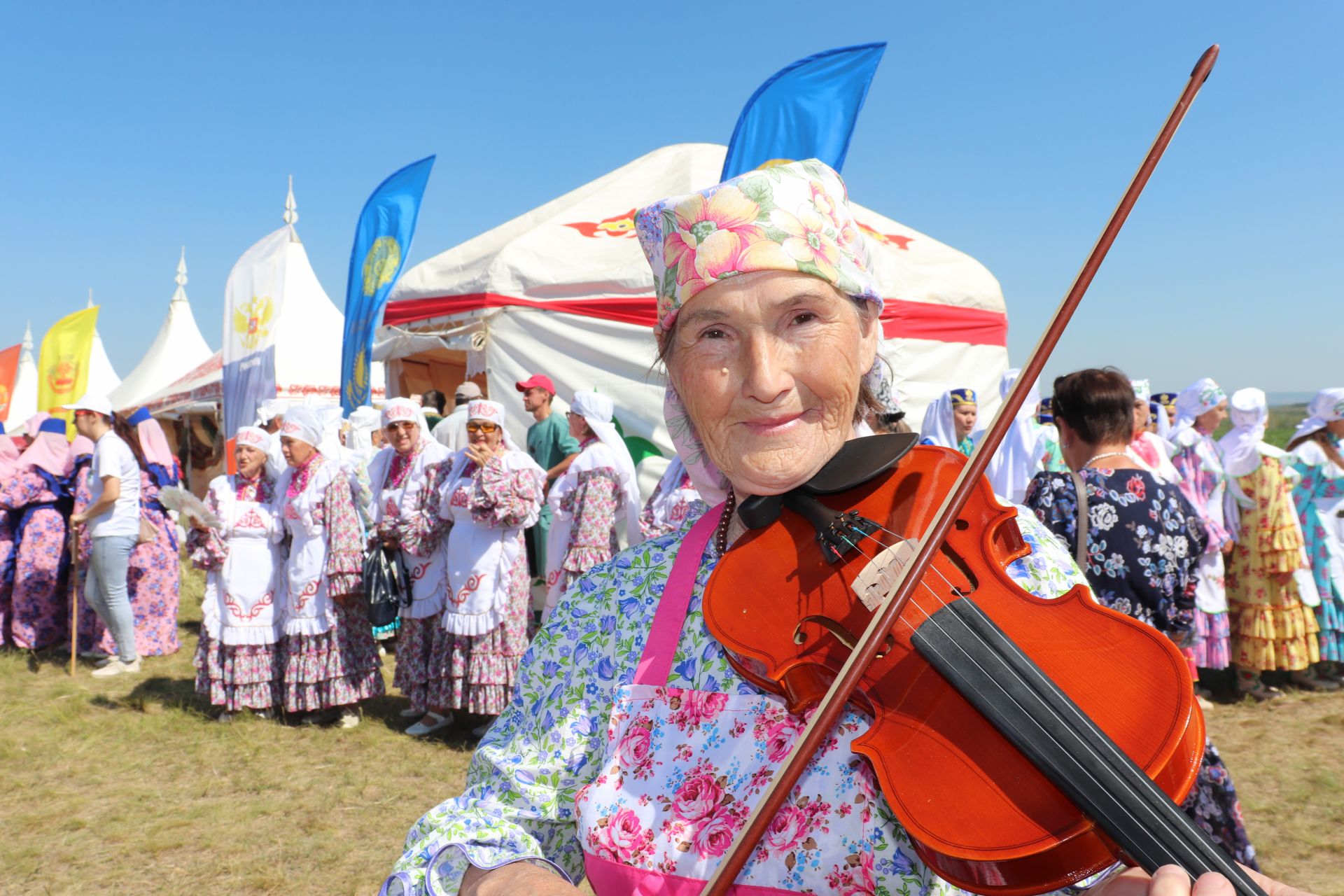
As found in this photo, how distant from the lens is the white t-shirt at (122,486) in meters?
6.70

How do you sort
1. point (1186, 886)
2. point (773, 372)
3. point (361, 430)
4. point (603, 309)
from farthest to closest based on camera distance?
point (361, 430), point (603, 309), point (773, 372), point (1186, 886)

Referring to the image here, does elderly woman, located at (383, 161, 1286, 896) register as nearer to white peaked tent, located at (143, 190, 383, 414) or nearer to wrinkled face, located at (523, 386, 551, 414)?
wrinkled face, located at (523, 386, 551, 414)

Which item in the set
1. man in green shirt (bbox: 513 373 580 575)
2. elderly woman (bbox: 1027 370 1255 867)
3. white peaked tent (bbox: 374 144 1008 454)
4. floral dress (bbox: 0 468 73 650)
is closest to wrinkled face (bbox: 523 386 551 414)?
man in green shirt (bbox: 513 373 580 575)

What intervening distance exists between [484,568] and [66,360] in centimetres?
746

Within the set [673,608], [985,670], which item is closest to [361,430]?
[673,608]

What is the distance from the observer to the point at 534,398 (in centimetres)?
773

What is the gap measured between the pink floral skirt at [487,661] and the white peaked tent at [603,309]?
290 cm

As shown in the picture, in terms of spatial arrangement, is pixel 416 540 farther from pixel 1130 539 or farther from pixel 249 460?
pixel 1130 539

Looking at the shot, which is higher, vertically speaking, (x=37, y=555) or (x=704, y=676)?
(x=704, y=676)

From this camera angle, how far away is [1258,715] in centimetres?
593

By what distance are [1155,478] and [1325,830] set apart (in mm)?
2281

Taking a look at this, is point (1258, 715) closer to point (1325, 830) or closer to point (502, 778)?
point (1325, 830)

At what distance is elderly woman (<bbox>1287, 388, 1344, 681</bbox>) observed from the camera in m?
6.39

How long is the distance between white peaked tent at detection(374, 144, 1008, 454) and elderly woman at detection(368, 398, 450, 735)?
2.59 meters
